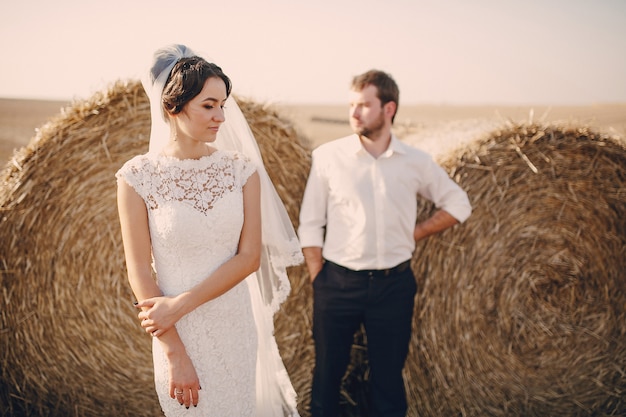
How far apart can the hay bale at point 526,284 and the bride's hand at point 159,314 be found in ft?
5.46

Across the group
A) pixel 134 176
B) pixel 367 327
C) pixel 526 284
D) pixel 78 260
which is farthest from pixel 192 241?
pixel 526 284

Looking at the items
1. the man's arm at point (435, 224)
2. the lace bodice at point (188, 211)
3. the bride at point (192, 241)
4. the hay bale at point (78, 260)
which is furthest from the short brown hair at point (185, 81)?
the man's arm at point (435, 224)

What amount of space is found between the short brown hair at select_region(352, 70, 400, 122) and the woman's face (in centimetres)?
101

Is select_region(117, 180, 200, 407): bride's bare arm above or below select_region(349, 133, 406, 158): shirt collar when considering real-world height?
below

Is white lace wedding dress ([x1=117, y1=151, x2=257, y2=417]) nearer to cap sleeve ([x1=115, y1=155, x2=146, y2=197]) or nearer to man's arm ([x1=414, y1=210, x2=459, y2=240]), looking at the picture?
cap sleeve ([x1=115, y1=155, x2=146, y2=197])

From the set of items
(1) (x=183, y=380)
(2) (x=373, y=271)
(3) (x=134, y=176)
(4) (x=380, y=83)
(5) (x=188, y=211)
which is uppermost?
(4) (x=380, y=83)

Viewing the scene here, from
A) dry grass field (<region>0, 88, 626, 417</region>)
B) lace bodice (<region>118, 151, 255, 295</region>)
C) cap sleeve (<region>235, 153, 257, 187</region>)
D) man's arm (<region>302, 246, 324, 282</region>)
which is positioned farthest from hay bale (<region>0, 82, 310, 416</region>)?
lace bodice (<region>118, 151, 255, 295</region>)

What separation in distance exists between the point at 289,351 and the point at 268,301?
0.76 m

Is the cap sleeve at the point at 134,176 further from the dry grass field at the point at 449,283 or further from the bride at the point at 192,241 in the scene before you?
the dry grass field at the point at 449,283

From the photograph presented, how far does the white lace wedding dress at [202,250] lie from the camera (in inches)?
65.9

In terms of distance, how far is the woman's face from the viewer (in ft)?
5.39

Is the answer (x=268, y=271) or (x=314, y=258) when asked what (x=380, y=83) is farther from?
(x=268, y=271)

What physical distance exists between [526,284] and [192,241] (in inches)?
86.4

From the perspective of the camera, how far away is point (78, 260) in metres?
2.66
